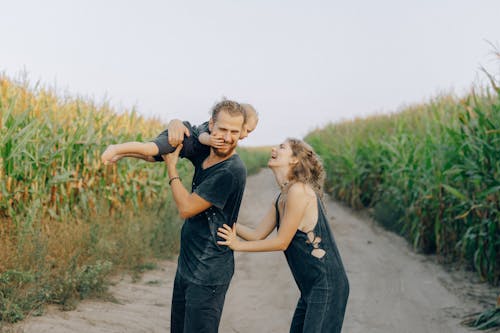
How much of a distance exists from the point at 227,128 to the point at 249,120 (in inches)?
9.6

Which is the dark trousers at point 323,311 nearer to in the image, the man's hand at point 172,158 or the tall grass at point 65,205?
the man's hand at point 172,158

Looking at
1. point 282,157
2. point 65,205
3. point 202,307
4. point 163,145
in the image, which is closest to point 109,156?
point 163,145

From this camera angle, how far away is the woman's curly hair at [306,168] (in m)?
3.33

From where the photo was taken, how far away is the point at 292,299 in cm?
683

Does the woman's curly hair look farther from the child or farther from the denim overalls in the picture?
the child

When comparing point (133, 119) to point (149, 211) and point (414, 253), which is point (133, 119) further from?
point (414, 253)

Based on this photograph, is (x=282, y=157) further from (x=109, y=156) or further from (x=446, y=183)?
(x=446, y=183)

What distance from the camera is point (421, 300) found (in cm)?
707

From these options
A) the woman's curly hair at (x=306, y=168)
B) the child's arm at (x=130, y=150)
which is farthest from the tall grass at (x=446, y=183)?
the child's arm at (x=130, y=150)

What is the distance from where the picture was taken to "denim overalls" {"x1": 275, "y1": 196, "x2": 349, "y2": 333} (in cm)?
318

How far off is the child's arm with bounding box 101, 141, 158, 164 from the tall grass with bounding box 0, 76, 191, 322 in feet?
8.80

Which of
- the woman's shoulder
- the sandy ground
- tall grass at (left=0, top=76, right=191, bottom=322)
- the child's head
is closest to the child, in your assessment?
the child's head

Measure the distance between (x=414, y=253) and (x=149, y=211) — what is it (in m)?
4.68

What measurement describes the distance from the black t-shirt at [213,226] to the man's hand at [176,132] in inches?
9.0
